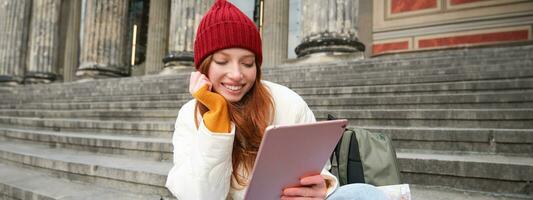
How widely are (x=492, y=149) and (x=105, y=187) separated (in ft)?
8.77

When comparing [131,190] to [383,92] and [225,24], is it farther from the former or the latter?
[383,92]

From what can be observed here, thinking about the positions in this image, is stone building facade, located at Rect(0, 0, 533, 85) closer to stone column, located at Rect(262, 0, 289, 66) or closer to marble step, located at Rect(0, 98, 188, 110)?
stone column, located at Rect(262, 0, 289, 66)

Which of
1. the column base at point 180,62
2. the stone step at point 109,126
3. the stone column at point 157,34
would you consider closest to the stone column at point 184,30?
the column base at point 180,62

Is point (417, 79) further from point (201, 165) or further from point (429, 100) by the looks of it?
point (201, 165)

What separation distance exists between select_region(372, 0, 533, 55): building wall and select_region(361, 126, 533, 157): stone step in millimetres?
6146

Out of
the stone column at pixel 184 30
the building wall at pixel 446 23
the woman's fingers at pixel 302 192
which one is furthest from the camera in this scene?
the stone column at pixel 184 30

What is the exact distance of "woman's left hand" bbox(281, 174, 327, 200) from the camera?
3.52 feet

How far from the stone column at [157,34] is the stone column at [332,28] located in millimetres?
7478

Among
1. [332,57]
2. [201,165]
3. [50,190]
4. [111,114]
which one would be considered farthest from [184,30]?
[201,165]

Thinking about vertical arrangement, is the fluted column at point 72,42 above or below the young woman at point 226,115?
above

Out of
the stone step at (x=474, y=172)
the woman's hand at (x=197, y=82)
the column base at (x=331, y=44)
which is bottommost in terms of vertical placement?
the stone step at (x=474, y=172)

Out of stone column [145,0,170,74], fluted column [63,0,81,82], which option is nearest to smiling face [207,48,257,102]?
stone column [145,0,170,74]

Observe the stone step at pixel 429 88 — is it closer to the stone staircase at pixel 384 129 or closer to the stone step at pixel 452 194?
the stone staircase at pixel 384 129

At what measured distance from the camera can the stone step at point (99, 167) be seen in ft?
8.50
